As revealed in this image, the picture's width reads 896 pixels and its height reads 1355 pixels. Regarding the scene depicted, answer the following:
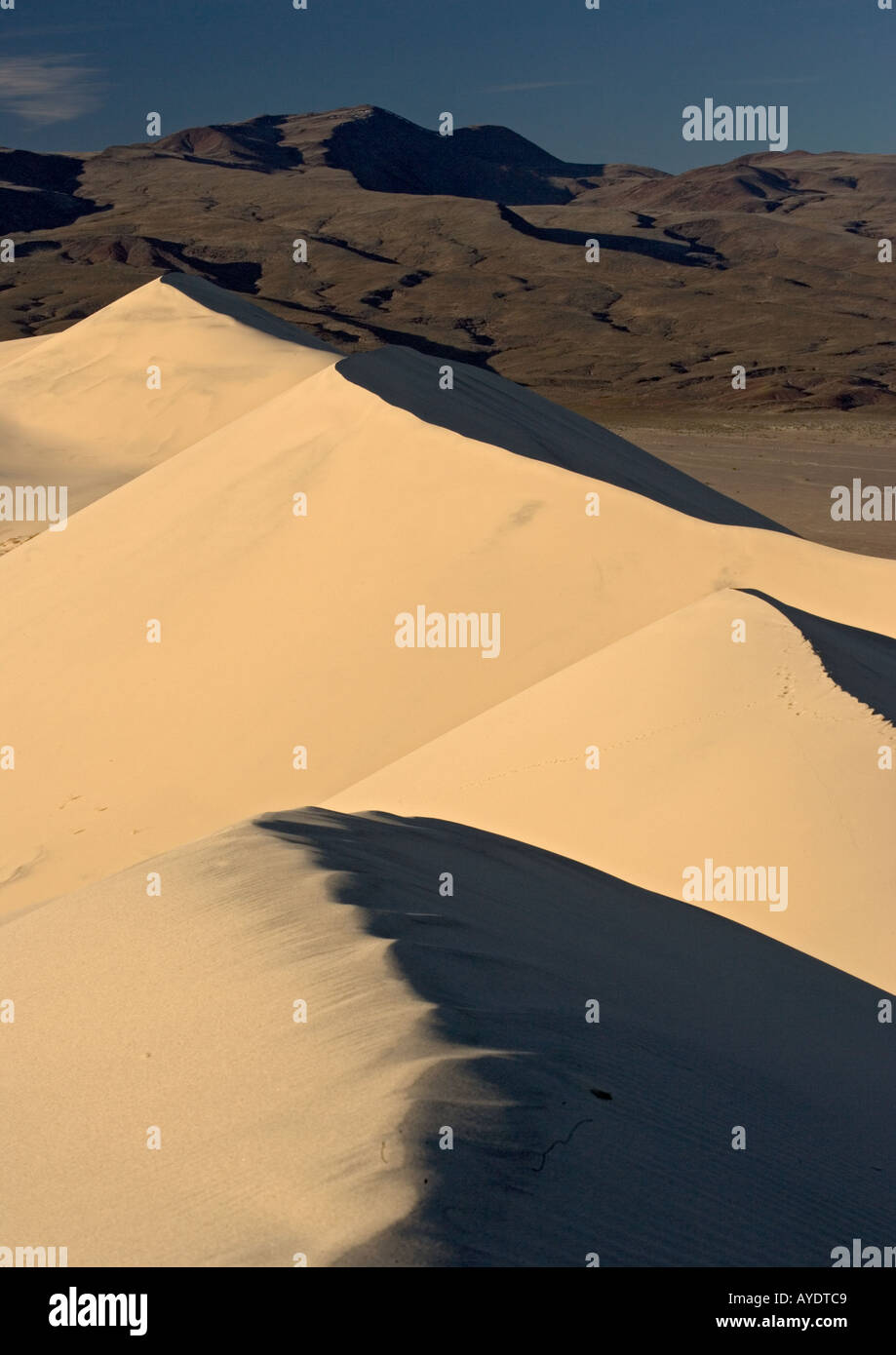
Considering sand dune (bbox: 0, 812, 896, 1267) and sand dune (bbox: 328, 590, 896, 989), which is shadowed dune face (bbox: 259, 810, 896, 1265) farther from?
sand dune (bbox: 328, 590, 896, 989)

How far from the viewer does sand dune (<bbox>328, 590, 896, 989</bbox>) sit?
6.19 meters

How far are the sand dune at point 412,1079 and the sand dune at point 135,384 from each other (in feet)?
60.8

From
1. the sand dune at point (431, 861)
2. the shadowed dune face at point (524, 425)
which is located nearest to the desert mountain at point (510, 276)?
the shadowed dune face at point (524, 425)

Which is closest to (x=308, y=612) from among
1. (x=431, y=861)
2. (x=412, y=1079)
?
(x=431, y=861)

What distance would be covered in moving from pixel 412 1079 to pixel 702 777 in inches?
162

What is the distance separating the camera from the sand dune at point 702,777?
619 centimetres

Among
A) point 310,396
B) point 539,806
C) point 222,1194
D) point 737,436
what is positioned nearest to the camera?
point 222,1194

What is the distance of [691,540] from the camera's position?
11336 millimetres

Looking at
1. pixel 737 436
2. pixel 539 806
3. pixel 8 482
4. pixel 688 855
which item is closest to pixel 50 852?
pixel 539 806

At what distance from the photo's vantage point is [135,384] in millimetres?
26297
